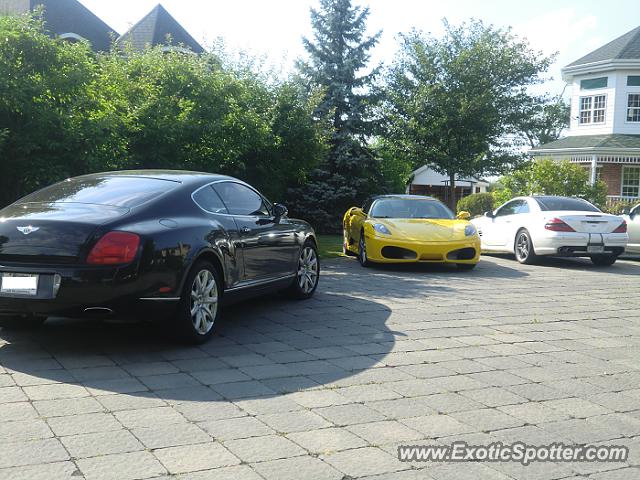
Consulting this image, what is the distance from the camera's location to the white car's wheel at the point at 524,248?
1362 centimetres

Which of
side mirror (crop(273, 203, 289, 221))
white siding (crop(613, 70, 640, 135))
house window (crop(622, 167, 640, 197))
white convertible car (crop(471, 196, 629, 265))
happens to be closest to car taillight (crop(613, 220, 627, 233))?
white convertible car (crop(471, 196, 629, 265))

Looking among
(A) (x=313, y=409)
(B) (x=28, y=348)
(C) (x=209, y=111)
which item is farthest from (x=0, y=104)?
(A) (x=313, y=409)

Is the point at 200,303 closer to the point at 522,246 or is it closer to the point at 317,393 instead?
the point at 317,393

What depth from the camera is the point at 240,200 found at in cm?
732

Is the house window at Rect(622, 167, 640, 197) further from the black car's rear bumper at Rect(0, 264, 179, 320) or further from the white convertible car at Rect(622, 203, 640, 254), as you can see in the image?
the black car's rear bumper at Rect(0, 264, 179, 320)

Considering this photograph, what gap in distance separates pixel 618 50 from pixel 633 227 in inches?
905

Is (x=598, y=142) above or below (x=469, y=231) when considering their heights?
above

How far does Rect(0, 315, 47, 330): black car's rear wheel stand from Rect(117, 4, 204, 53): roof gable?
25747 mm

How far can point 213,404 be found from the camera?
4363 millimetres

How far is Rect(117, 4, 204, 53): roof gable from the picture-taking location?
30.6 metres

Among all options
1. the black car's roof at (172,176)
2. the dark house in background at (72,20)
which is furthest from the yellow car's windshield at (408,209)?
the dark house in background at (72,20)

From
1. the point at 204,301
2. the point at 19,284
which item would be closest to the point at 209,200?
the point at 204,301

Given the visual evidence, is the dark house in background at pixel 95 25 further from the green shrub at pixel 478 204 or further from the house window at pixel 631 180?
the house window at pixel 631 180

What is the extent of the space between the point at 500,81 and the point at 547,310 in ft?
66.0
